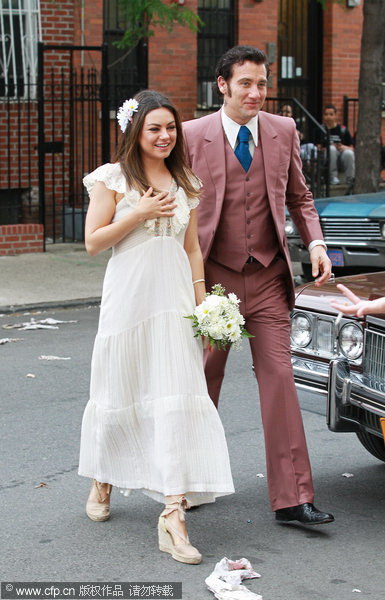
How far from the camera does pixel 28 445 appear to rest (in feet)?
21.0

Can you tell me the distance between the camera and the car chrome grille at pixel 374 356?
491cm

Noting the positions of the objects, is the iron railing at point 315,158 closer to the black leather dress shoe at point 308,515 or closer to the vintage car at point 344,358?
the vintage car at point 344,358

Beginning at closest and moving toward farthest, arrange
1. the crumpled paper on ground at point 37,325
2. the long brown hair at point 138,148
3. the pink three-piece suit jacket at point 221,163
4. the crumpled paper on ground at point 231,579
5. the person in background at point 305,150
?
1. the crumpled paper on ground at point 231,579
2. the long brown hair at point 138,148
3. the pink three-piece suit jacket at point 221,163
4. the crumpled paper on ground at point 37,325
5. the person in background at point 305,150

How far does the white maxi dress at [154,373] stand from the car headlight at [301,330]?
2.69 feet

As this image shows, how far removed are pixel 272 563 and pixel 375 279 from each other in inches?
66.6

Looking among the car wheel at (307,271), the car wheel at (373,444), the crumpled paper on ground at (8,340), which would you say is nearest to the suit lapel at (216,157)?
the car wheel at (373,444)

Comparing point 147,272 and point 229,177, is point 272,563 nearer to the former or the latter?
point 147,272

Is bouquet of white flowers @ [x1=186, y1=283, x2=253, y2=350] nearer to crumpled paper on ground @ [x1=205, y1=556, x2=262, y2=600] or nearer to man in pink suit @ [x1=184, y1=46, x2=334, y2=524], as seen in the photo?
man in pink suit @ [x1=184, y1=46, x2=334, y2=524]

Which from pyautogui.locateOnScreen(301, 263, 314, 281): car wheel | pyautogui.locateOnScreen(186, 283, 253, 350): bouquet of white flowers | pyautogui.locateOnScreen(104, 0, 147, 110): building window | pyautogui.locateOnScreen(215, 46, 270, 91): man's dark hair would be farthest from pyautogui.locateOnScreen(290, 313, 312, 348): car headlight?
pyautogui.locateOnScreen(104, 0, 147, 110): building window

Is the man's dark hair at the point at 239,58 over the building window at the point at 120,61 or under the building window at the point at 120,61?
under

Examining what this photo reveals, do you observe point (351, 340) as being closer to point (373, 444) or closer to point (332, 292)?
point (332, 292)

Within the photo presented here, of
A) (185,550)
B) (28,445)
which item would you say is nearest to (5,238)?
(28,445)

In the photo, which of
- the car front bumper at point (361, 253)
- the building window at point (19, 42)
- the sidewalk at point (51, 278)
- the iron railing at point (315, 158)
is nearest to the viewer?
the car front bumper at point (361, 253)

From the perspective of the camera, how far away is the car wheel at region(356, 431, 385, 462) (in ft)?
18.7
